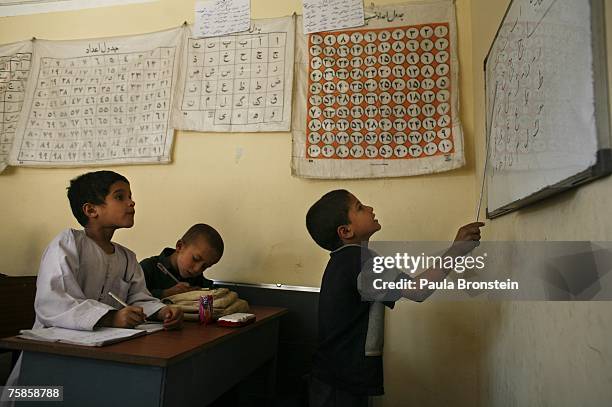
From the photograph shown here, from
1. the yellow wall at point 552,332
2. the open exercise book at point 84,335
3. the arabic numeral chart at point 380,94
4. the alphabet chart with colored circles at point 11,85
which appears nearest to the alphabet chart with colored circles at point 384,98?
the arabic numeral chart at point 380,94

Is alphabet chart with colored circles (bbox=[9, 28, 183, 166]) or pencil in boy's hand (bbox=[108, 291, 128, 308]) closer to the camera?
pencil in boy's hand (bbox=[108, 291, 128, 308])

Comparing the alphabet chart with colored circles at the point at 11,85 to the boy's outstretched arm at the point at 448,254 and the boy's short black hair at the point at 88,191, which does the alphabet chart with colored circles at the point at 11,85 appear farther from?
the boy's outstretched arm at the point at 448,254

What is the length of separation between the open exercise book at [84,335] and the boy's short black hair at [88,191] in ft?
1.23

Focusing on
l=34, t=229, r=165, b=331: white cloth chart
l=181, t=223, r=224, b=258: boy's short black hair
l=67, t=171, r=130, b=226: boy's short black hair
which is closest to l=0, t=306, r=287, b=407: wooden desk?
l=34, t=229, r=165, b=331: white cloth chart

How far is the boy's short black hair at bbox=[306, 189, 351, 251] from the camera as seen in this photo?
1.21 m

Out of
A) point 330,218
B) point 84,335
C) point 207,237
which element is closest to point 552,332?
point 330,218

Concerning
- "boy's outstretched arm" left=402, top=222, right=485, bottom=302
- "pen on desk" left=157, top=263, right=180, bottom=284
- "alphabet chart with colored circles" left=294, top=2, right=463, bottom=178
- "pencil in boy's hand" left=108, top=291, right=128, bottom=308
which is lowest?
"pencil in boy's hand" left=108, top=291, right=128, bottom=308

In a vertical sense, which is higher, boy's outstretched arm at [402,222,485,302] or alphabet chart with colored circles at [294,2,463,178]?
alphabet chart with colored circles at [294,2,463,178]

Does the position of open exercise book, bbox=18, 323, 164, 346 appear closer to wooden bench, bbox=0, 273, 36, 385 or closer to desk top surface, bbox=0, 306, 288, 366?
desk top surface, bbox=0, 306, 288, 366

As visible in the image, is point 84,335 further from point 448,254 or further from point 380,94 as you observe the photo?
point 380,94

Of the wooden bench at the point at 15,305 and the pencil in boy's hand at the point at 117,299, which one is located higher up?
the pencil in boy's hand at the point at 117,299

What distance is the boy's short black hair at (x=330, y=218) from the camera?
1214 millimetres

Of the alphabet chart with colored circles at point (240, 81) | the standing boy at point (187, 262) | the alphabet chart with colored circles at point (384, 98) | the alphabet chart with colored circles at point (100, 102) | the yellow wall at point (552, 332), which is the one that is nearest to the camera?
the yellow wall at point (552, 332)

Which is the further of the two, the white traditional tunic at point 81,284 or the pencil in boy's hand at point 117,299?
the pencil in boy's hand at point 117,299
